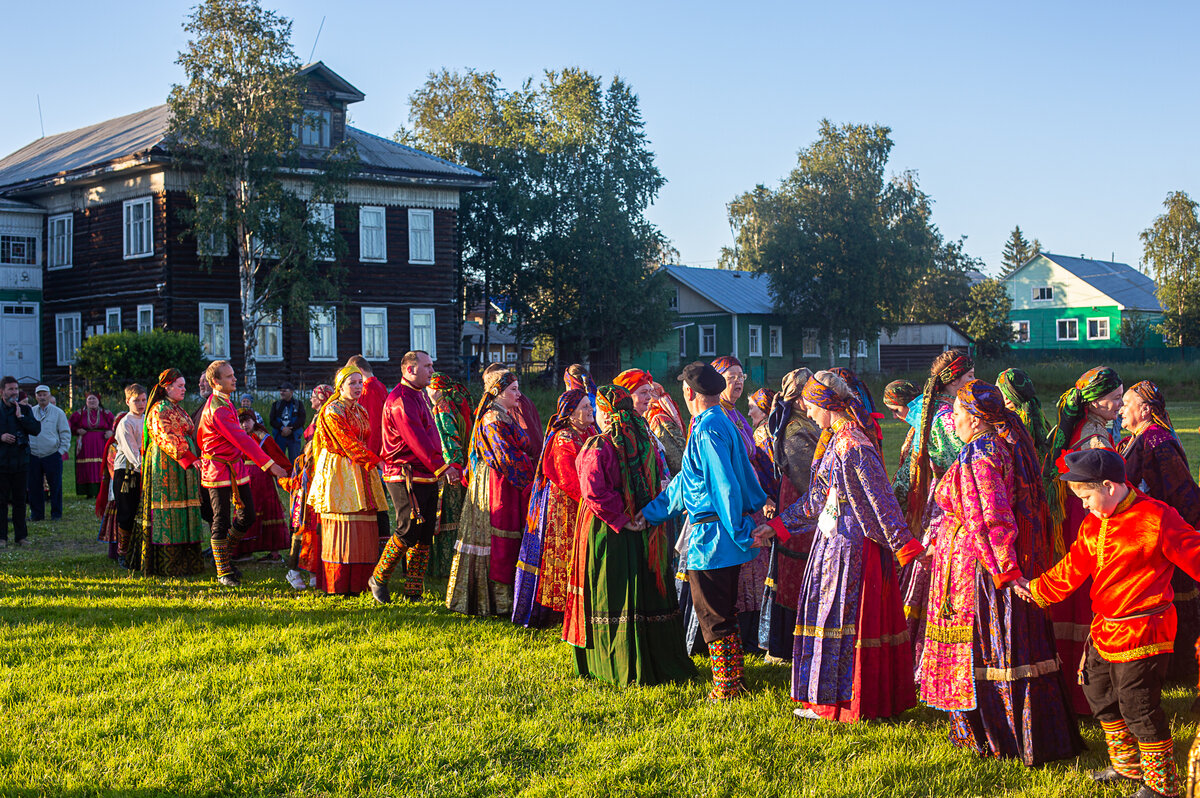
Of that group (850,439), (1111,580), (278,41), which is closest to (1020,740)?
(1111,580)

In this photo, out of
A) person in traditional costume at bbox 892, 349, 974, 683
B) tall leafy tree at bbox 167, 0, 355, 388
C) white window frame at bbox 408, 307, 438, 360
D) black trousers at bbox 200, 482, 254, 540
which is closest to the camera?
person in traditional costume at bbox 892, 349, 974, 683

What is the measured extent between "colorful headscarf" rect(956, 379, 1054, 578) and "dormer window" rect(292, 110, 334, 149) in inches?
1115

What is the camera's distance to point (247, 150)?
28.1 m

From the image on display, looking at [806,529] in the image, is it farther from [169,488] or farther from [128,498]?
[128,498]

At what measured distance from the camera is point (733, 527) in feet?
18.2

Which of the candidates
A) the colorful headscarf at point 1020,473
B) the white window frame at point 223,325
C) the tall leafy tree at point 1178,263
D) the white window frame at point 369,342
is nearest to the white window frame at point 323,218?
the white window frame at point 369,342

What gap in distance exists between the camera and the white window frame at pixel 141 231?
97.0 feet

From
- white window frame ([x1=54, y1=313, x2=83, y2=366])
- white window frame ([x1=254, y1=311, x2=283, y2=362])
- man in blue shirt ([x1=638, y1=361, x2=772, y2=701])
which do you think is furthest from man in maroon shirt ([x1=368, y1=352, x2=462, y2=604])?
white window frame ([x1=54, y1=313, x2=83, y2=366])

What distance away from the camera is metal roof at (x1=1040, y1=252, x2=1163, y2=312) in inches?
2445

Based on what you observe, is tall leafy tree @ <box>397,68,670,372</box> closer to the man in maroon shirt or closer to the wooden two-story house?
the wooden two-story house

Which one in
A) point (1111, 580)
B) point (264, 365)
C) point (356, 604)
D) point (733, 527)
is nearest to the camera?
point (1111, 580)

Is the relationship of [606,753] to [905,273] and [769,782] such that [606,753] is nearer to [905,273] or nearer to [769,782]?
[769,782]

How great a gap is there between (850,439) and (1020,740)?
158 centimetres

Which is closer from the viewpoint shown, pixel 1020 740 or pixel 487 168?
pixel 1020 740
